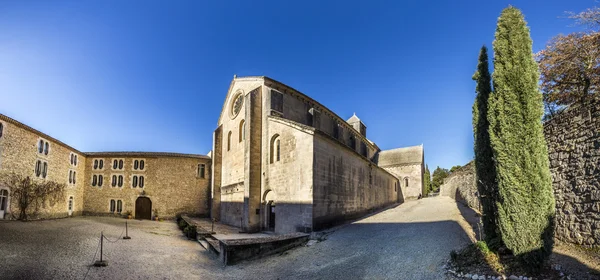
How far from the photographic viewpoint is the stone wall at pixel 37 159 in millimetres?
19594

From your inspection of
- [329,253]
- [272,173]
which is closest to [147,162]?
[272,173]

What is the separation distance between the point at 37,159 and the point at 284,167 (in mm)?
19787

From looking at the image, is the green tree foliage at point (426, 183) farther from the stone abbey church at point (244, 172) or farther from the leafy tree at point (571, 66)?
the leafy tree at point (571, 66)

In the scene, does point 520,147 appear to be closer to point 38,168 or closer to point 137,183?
point 38,168

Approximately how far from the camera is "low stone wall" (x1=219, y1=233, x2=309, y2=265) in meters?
11.3

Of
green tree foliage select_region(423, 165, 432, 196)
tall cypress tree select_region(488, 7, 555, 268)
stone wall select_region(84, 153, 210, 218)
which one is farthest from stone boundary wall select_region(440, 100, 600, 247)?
green tree foliage select_region(423, 165, 432, 196)

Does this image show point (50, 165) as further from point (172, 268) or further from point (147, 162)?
point (172, 268)

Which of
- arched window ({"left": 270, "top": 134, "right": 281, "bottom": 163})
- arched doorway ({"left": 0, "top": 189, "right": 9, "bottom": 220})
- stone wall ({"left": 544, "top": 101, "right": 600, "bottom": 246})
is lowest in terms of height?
arched doorway ({"left": 0, "top": 189, "right": 9, "bottom": 220})

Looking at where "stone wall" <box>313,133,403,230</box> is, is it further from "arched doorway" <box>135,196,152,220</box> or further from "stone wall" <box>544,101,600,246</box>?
"arched doorway" <box>135,196,152,220</box>

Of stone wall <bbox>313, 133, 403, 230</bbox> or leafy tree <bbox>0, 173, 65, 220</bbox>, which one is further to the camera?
leafy tree <bbox>0, 173, 65, 220</bbox>

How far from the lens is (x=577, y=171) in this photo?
753 cm

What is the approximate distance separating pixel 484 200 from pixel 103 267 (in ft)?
41.0

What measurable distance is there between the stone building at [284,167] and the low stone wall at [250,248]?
2.55m

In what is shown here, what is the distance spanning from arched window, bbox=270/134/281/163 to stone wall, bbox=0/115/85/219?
56.5 feet
